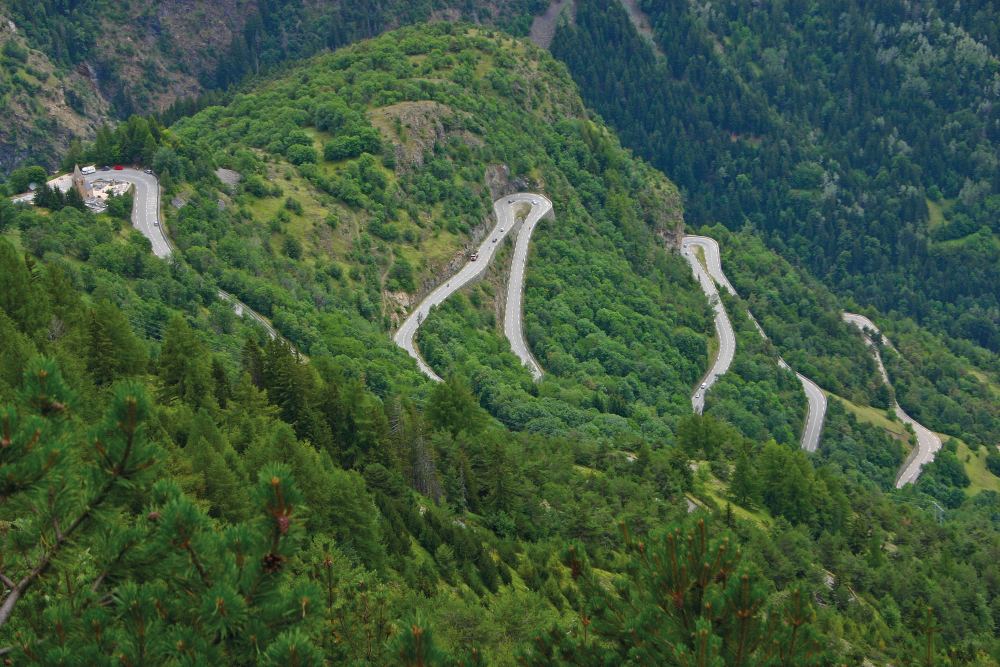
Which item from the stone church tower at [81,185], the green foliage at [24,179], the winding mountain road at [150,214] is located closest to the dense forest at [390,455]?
the green foliage at [24,179]

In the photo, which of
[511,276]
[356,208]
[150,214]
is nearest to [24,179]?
[150,214]

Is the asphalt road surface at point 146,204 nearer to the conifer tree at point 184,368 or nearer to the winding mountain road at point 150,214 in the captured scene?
the winding mountain road at point 150,214

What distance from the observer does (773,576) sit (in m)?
89.9

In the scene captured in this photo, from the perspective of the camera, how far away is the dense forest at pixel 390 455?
1988 cm

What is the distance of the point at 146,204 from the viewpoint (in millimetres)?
133250

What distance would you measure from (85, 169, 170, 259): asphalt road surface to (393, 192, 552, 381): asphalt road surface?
3174cm

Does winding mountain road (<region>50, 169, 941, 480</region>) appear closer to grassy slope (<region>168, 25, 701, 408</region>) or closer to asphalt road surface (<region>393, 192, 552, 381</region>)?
asphalt road surface (<region>393, 192, 552, 381</region>)

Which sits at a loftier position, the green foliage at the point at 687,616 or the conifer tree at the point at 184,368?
the green foliage at the point at 687,616

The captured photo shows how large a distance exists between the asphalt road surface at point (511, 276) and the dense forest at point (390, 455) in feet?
6.74

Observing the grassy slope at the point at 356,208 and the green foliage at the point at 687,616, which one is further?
the grassy slope at the point at 356,208

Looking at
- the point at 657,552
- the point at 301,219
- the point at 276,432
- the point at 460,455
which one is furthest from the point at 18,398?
the point at 301,219

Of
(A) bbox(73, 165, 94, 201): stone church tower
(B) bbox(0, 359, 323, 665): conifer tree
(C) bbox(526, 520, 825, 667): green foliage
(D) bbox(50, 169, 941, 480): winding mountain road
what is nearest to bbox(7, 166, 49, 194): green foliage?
(A) bbox(73, 165, 94, 201): stone church tower

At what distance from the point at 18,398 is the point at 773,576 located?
257 feet

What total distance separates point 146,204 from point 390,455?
68759 millimetres
